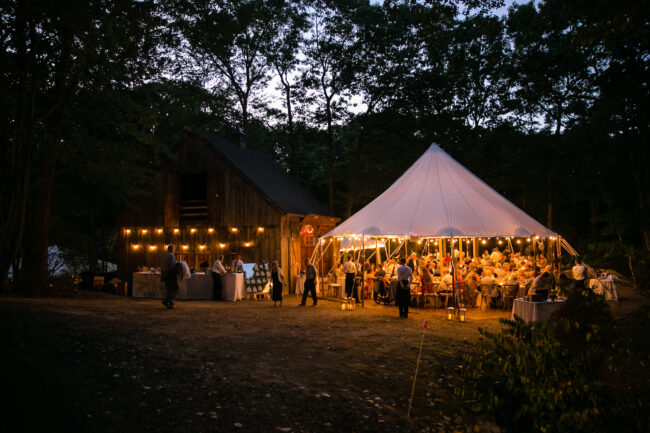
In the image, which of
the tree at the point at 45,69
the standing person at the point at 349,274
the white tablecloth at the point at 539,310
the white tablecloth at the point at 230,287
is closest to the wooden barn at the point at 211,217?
the white tablecloth at the point at 230,287

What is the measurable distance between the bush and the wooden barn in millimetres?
13427

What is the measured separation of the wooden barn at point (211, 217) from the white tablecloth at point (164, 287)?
260cm

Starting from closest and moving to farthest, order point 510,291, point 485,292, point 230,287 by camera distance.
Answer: point 510,291, point 485,292, point 230,287

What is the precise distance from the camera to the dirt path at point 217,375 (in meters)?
4.58

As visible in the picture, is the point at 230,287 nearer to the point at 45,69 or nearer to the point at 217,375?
the point at 45,69

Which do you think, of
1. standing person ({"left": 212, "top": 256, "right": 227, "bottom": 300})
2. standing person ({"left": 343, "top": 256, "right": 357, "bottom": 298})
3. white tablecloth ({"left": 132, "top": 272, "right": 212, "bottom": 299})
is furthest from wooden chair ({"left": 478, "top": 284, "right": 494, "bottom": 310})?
white tablecloth ({"left": 132, "top": 272, "right": 212, "bottom": 299})

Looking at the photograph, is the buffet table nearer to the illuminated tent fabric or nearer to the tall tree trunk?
the tall tree trunk

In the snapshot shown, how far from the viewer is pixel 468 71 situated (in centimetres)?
2456

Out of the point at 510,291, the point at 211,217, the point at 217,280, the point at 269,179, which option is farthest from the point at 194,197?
the point at 510,291

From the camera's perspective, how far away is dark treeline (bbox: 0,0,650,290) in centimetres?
1106

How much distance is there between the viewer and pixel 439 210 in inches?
526

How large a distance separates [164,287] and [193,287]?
118 cm

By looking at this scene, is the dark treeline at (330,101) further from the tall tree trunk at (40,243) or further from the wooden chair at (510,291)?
the wooden chair at (510,291)

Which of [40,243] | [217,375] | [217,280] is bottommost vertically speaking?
[217,375]
